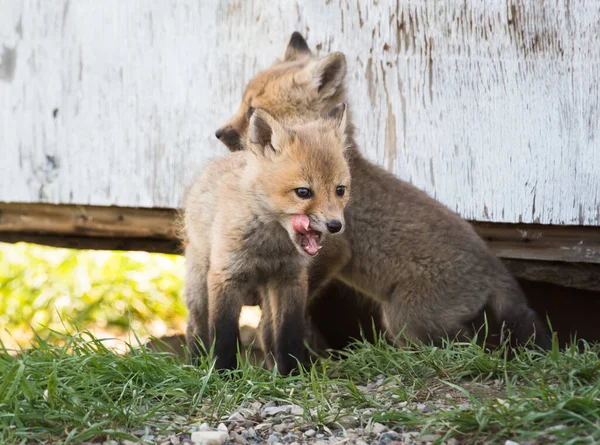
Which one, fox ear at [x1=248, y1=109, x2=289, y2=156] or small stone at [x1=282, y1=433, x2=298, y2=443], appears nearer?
small stone at [x1=282, y1=433, x2=298, y2=443]

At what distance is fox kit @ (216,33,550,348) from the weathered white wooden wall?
346 mm

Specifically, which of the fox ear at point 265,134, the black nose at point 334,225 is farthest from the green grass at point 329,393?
the fox ear at point 265,134

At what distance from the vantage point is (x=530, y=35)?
410 cm

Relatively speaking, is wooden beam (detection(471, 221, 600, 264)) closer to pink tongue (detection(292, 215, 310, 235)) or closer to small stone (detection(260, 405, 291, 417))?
pink tongue (detection(292, 215, 310, 235))

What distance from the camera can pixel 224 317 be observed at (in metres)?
3.32

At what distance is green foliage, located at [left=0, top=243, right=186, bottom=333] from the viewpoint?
593cm

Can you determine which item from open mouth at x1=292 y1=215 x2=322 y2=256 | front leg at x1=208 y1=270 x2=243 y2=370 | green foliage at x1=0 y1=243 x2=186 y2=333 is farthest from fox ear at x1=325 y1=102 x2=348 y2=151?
green foliage at x1=0 y1=243 x2=186 y2=333

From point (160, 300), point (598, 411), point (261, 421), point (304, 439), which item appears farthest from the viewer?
point (160, 300)

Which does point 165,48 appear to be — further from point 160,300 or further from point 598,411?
point 598,411

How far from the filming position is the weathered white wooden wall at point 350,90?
4.12 metres

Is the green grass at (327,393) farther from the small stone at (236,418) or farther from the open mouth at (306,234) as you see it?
the open mouth at (306,234)

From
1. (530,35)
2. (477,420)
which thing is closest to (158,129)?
(530,35)

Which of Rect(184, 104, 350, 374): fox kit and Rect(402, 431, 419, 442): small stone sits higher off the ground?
Rect(184, 104, 350, 374): fox kit

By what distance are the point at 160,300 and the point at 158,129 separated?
2.05 m
